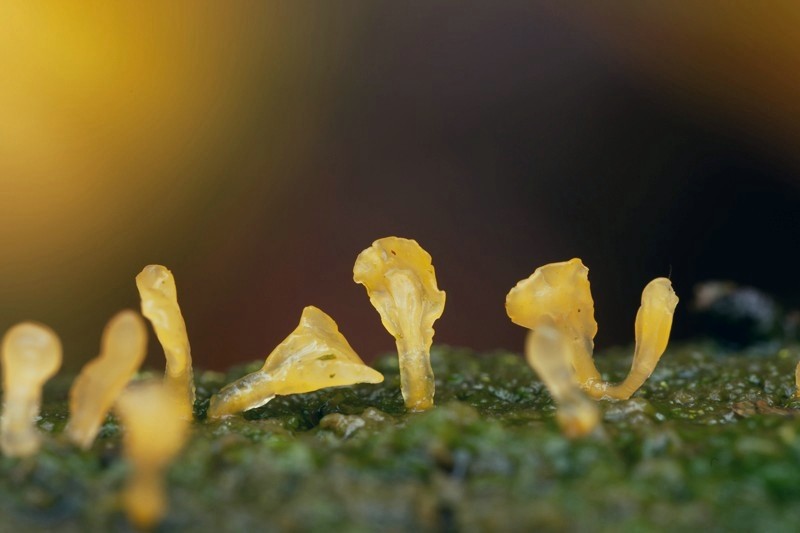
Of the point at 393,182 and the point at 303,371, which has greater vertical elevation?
the point at 393,182

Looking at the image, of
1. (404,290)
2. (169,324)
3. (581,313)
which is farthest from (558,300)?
(169,324)

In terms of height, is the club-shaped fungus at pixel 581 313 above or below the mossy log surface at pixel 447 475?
above

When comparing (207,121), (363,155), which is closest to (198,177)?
A: (207,121)

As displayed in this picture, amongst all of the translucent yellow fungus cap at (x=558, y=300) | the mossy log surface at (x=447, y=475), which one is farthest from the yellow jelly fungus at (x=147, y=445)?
the translucent yellow fungus cap at (x=558, y=300)

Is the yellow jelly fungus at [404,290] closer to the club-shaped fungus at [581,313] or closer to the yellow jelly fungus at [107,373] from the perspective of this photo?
the club-shaped fungus at [581,313]

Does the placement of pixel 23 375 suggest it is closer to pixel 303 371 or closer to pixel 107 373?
pixel 107 373

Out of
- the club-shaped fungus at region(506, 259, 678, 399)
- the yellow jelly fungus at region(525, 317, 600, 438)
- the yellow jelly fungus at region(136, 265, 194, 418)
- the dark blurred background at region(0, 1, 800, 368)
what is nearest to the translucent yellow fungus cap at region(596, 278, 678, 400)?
the club-shaped fungus at region(506, 259, 678, 399)

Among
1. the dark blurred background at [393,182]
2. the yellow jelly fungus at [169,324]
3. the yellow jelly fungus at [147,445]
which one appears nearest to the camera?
the yellow jelly fungus at [147,445]
